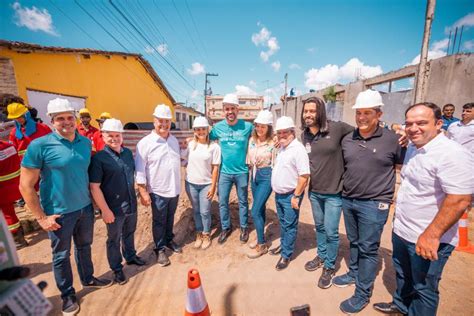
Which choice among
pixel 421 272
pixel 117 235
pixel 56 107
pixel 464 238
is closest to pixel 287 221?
pixel 421 272

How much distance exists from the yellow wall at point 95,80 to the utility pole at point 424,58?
1188 centimetres

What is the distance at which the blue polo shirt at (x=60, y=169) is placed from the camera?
2.11 metres

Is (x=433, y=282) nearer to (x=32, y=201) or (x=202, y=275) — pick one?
(x=202, y=275)

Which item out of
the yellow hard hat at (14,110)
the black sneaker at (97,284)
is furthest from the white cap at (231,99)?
the yellow hard hat at (14,110)

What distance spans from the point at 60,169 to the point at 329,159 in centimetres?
297

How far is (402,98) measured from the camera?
789cm

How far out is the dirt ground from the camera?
253cm

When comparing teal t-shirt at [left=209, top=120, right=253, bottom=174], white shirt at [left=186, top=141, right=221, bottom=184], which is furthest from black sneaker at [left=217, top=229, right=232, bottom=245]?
teal t-shirt at [left=209, top=120, right=253, bottom=174]

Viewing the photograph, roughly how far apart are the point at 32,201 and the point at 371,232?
350 cm

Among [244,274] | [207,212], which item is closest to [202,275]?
[244,274]

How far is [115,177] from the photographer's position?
8.77ft

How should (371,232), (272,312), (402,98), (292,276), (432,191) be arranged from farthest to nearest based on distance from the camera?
(402,98), (292,276), (272,312), (371,232), (432,191)

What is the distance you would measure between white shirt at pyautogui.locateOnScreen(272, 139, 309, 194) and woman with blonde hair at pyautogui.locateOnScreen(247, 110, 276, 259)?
260 mm

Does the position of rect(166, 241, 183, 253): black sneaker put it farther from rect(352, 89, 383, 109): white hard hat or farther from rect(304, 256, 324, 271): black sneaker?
rect(352, 89, 383, 109): white hard hat
